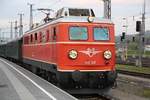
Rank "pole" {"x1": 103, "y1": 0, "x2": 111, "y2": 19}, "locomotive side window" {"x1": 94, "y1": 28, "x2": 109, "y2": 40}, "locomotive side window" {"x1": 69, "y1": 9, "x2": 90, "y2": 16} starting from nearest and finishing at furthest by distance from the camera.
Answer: "locomotive side window" {"x1": 94, "y1": 28, "x2": 109, "y2": 40} → "locomotive side window" {"x1": 69, "y1": 9, "x2": 90, "y2": 16} → "pole" {"x1": 103, "y1": 0, "x2": 111, "y2": 19}

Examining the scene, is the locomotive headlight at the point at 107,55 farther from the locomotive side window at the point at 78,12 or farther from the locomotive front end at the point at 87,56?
the locomotive side window at the point at 78,12

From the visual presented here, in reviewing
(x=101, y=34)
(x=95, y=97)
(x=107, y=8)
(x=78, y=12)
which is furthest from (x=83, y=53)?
(x=107, y=8)

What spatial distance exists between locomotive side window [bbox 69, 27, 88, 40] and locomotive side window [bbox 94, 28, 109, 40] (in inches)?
Answer: 16.5

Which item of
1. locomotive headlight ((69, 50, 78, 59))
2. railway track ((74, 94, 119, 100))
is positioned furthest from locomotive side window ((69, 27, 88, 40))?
railway track ((74, 94, 119, 100))

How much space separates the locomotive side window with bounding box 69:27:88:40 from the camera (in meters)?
17.0

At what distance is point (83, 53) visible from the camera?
55.3ft

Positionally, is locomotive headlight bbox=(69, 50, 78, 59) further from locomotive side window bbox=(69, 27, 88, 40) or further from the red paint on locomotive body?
locomotive side window bbox=(69, 27, 88, 40)

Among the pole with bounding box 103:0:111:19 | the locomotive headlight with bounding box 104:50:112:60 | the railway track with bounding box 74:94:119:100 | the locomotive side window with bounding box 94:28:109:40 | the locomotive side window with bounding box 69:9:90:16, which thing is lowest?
the railway track with bounding box 74:94:119:100

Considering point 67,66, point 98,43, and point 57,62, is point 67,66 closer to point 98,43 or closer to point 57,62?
point 57,62

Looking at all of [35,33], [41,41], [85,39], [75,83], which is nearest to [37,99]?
[75,83]

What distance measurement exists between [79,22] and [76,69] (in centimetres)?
192

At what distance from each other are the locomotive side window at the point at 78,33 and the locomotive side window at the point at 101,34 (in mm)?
420

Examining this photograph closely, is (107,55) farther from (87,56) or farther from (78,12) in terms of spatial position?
(78,12)

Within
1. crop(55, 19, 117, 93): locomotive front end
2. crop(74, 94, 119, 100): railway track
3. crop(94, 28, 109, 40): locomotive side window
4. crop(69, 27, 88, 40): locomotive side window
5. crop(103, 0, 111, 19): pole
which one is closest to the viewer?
crop(74, 94, 119, 100): railway track
